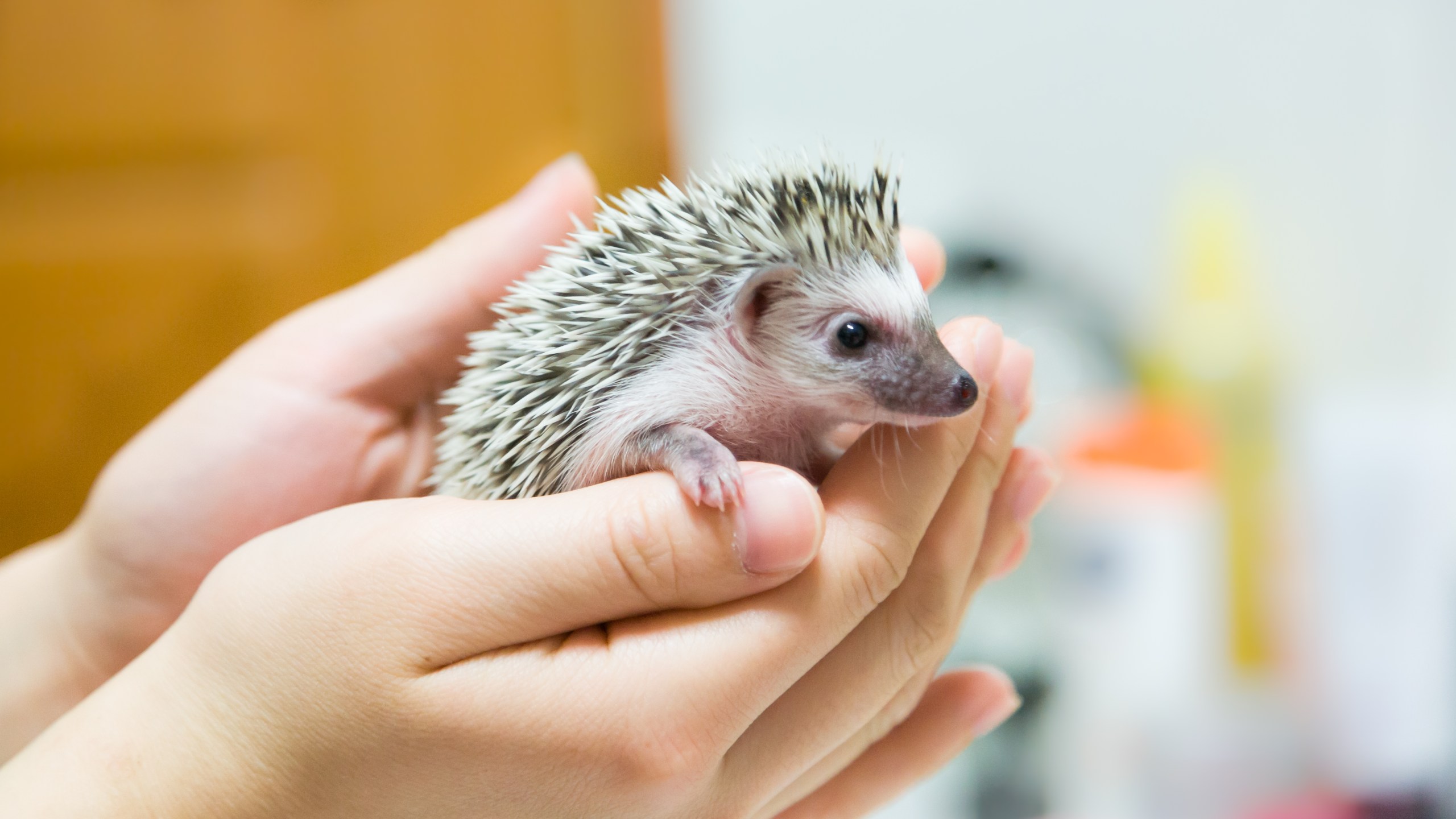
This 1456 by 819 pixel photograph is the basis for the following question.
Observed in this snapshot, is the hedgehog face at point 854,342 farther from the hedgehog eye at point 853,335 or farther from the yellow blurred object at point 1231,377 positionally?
the yellow blurred object at point 1231,377

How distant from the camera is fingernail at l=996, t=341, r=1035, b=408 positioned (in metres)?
1.05

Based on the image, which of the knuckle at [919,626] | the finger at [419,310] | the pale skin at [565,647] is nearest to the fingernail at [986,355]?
the pale skin at [565,647]

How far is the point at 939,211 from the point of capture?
207cm

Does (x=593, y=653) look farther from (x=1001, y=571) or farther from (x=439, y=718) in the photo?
(x=1001, y=571)

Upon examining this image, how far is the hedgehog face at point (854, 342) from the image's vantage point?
97 cm

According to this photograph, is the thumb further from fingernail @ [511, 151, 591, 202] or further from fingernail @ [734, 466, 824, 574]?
fingernail @ [511, 151, 591, 202]

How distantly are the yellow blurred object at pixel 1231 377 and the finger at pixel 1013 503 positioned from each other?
3.04 feet

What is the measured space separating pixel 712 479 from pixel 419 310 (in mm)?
673

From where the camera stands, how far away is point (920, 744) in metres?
1.23

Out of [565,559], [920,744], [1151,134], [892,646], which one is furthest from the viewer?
[1151,134]

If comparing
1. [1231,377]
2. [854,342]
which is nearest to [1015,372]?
[854,342]

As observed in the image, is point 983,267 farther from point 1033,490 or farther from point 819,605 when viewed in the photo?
point 819,605

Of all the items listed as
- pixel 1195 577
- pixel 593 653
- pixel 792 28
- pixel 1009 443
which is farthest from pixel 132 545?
pixel 1195 577

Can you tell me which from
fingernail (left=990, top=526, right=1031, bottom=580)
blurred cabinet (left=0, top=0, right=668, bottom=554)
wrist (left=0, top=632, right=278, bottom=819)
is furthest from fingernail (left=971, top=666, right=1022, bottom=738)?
blurred cabinet (left=0, top=0, right=668, bottom=554)
